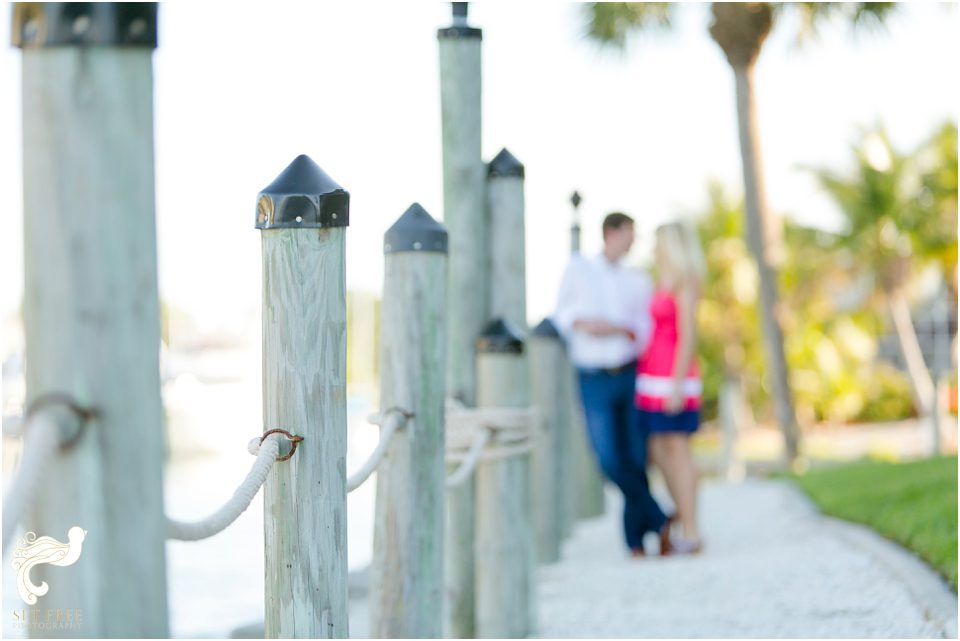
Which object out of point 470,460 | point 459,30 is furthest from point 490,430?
point 459,30

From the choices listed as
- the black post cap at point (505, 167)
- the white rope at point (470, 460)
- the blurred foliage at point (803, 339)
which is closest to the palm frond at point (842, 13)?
the black post cap at point (505, 167)

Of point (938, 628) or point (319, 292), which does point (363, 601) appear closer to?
point (938, 628)

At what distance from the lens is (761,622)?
3.81 m

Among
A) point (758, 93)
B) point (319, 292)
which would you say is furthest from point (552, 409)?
point (758, 93)

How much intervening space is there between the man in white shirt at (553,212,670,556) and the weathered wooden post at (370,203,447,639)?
8.25 feet

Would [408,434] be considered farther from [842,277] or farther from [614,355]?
[842,277]

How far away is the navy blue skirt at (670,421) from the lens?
18.2 ft

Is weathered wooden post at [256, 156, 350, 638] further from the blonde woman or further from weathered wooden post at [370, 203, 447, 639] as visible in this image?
the blonde woman

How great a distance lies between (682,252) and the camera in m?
5.44

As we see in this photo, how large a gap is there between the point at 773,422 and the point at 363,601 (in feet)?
81.4

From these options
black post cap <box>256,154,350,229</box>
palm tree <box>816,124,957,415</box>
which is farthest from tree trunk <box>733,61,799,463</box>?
black post cap <box>256,154,350,229</box>

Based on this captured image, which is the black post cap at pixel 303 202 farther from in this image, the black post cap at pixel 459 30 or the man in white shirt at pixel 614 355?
the man in white shirt at pixel 614 355

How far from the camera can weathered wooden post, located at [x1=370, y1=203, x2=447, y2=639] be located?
9.56 feet

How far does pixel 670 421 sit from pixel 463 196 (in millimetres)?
1984
